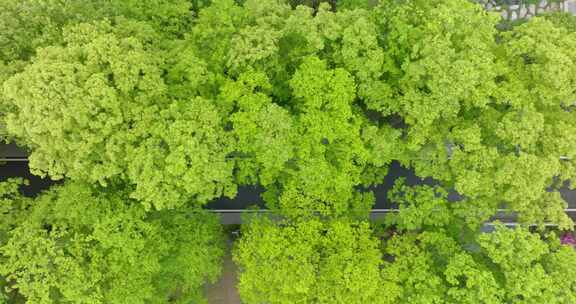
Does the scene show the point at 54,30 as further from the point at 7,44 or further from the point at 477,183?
the point at 477,183

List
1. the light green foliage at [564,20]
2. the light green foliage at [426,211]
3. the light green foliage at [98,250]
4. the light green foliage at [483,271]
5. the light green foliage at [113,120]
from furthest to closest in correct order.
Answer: the light green foliage at [564,20] → the light green foliage at [426,211] → the light green foliage at [98,250] → the light green foliage at [483,271] → the light green foliage at [113,120]

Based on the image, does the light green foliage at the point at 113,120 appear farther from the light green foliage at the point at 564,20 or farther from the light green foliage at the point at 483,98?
the light green foliage at the point at 564,20

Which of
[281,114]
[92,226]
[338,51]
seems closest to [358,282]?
[281,114]

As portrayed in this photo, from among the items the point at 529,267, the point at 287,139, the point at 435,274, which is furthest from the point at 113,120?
the point at 529,267

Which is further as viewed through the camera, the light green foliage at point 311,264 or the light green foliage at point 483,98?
the light green foliage at point 311,264

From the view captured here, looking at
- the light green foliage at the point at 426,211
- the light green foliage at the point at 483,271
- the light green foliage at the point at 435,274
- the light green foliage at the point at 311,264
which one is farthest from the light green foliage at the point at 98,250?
the light green foliage at the point at 426,211

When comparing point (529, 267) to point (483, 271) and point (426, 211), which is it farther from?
point (426, 211)

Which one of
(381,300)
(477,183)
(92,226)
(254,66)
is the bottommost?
(381,300)
